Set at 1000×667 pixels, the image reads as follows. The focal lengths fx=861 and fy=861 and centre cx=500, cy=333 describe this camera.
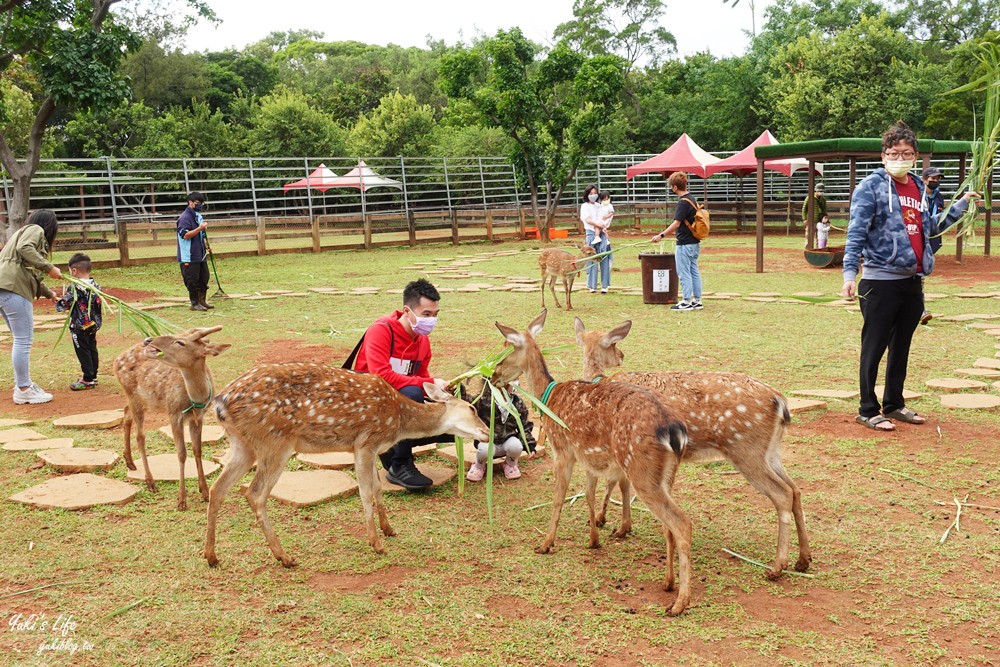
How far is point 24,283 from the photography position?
24.9ft

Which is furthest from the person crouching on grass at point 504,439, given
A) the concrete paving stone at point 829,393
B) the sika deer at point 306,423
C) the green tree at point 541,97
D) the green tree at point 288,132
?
the green tree at point 288,132

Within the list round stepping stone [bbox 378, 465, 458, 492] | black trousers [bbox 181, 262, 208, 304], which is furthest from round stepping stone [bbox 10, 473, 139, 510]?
black trousers [bbox 181, 262, 208, 304]

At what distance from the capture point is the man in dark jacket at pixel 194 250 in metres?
12.9

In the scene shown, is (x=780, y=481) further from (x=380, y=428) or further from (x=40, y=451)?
(x=40, y=451)

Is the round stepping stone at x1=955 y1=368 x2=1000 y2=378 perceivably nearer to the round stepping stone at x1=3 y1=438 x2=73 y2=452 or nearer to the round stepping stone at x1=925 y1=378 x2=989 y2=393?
the round stepping stone at x1=925 y1=378 x2=989 y2=393

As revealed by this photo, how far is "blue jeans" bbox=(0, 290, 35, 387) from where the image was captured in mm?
7586

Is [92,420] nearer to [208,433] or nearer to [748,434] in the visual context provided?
[208,433]

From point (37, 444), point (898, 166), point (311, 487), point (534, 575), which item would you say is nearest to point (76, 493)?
point (37, 444)

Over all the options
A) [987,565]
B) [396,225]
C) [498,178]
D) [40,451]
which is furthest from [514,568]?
[498,178]

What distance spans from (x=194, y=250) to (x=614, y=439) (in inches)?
409

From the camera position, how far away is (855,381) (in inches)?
308

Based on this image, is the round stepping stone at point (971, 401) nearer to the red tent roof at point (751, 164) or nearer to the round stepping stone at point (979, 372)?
the round stepping stone at point (979, 372)

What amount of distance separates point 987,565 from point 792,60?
35840 millimetres

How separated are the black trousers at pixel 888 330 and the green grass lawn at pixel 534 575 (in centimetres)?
33
